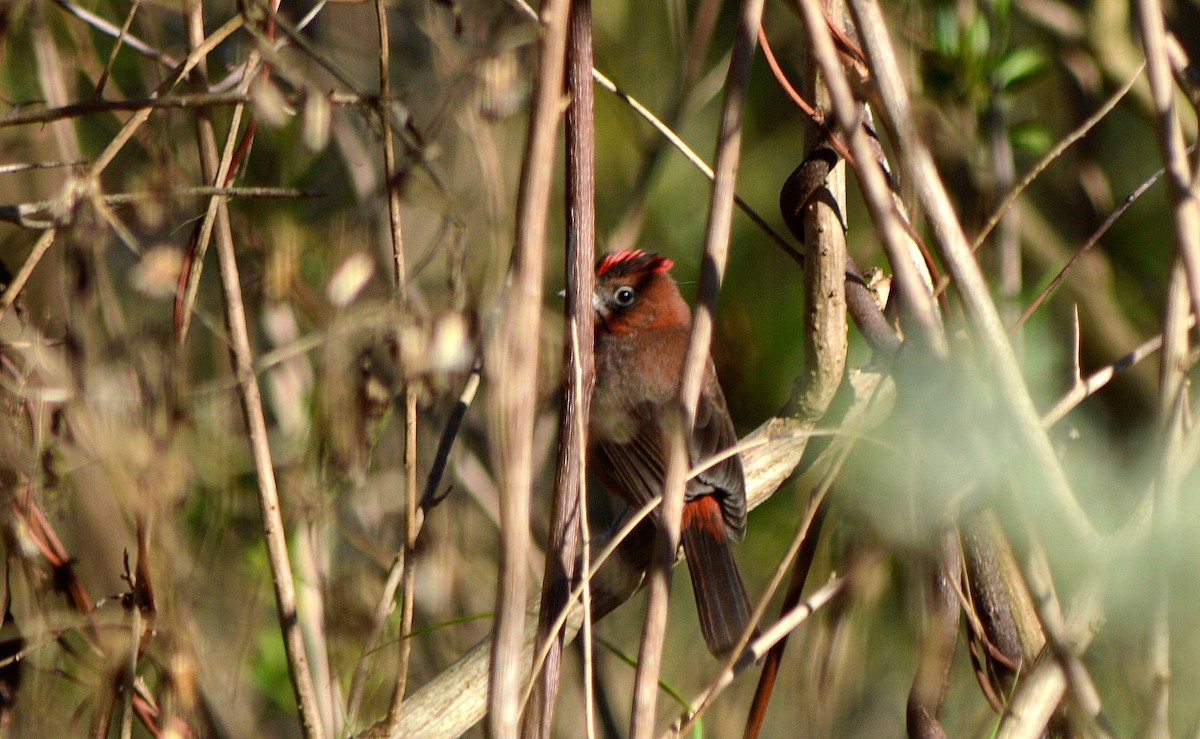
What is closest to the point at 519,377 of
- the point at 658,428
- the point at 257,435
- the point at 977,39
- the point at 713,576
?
the point at 257,435

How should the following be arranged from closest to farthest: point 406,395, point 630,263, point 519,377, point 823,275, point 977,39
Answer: point 519,377 → point 406,395 → point 823,275 → point 977,39 → point 630,263

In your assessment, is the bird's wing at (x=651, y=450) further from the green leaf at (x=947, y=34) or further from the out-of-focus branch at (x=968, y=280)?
the out-of-focus branch at (x=968, y=280)

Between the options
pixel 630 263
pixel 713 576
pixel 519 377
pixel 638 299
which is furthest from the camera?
pixel 638 299

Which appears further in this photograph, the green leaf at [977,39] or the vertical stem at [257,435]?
the green leaf at [977,39]

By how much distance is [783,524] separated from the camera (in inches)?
189

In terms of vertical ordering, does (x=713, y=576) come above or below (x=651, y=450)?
below

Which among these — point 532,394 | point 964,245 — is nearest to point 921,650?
point 964,245

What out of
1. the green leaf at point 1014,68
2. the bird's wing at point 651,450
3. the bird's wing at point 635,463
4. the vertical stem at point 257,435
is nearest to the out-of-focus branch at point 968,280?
the vertical stem at point 257,435

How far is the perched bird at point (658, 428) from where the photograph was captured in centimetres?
341

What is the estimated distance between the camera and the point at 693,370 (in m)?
1.64

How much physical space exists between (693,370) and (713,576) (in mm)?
2036

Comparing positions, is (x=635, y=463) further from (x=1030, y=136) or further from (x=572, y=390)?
(x=572, y=390)

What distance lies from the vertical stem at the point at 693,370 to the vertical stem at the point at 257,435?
32.4 inches

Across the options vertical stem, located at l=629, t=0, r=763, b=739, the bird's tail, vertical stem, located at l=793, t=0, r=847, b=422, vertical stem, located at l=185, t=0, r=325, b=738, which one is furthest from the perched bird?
vertical stem, located at l=629, t=0, r=763, b=739
